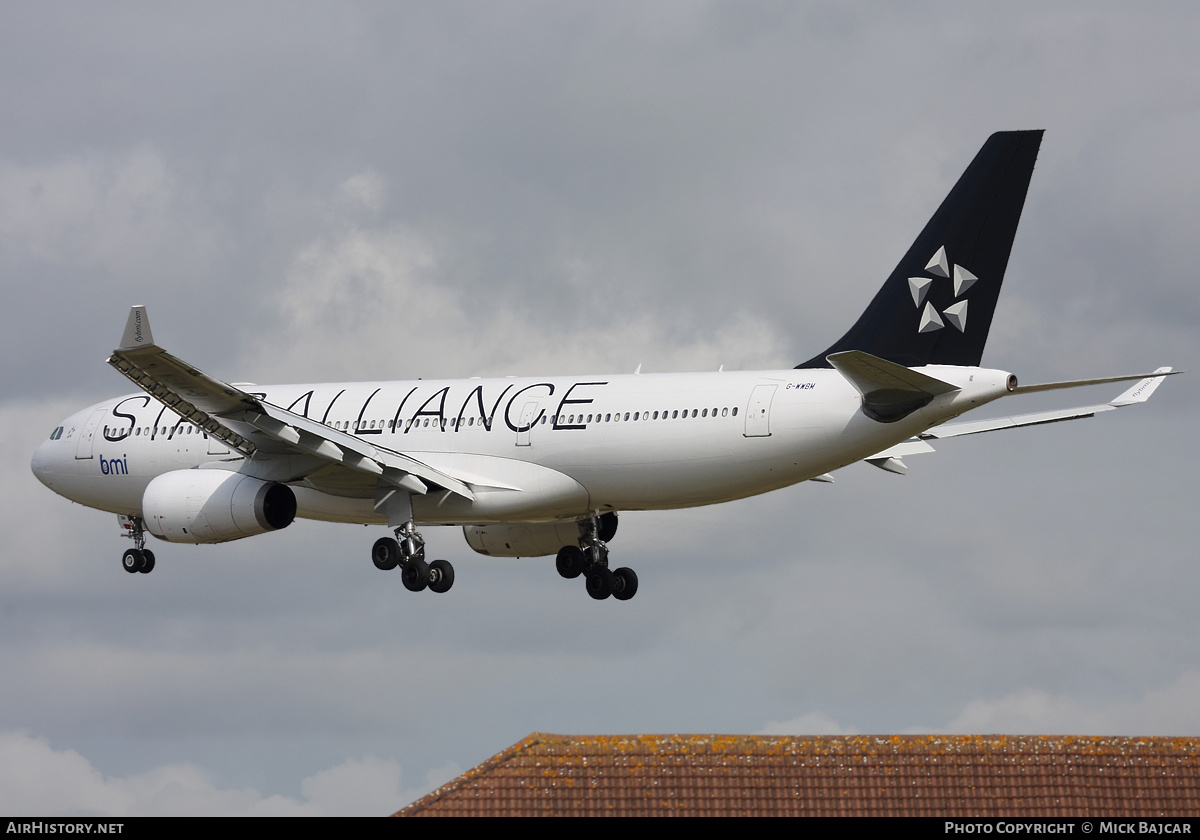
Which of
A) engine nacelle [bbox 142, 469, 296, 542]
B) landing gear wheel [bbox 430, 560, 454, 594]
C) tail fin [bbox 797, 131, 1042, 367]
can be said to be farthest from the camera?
landing gear wheel [bbox 430, 560, 454, 594]

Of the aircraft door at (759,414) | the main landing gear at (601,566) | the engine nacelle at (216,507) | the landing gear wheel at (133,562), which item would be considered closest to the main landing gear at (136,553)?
the landing gear wheel at (133,562)

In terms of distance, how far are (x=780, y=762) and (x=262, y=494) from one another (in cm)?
1270

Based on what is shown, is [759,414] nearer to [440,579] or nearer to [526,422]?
[526,422]

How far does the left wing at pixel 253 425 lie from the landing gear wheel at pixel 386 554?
1.29 meters

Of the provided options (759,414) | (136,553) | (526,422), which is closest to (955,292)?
(759,414)

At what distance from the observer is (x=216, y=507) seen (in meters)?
39.7

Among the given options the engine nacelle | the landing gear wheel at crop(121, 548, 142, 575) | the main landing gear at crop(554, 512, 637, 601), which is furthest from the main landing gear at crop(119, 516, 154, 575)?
the main landing gear at crop(554, 512, 637, 601)

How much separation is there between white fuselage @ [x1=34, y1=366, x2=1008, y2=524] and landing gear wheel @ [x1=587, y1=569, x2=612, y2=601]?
3119 mm

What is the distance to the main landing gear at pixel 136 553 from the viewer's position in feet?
154

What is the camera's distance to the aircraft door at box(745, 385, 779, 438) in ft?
121

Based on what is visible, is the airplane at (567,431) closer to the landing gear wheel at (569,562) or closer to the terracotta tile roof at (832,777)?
the landing gear wheel at (569,562)

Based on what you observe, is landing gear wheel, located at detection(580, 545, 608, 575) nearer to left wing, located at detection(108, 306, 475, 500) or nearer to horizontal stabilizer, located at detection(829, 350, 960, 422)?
left wing, located at detection(108, 306, 475, 500)
